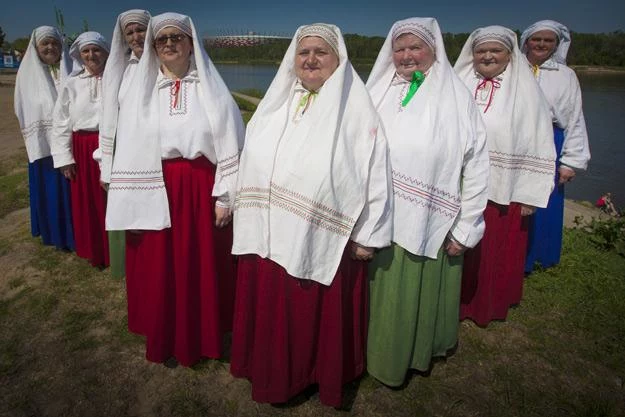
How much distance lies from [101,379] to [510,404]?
252cm

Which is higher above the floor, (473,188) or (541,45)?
(541,45)

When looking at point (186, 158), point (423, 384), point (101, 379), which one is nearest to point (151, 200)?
point (186, 158)

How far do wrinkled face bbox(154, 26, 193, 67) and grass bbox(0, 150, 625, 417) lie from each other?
75.4 inches

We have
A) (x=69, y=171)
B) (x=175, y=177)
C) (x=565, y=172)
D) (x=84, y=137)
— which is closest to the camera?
(x=175, y=177)

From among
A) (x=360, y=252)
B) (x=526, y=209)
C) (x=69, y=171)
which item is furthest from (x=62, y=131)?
(x=526, y=209)

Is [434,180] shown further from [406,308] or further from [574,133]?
[574,133]

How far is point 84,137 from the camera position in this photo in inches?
139

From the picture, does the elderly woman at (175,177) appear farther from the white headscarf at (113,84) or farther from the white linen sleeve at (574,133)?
the white linen sleeve at (574,133)

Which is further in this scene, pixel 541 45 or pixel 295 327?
pixel 541 45

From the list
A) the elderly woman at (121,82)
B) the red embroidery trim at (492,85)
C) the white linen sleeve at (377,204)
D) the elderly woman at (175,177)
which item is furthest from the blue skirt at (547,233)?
the elderly woman at (121,82)

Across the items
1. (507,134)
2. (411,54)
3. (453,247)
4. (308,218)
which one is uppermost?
(411,54)

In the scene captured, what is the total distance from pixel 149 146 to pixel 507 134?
2.19 meters

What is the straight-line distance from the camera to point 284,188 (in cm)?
202

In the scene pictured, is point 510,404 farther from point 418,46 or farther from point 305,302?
point 418,46
